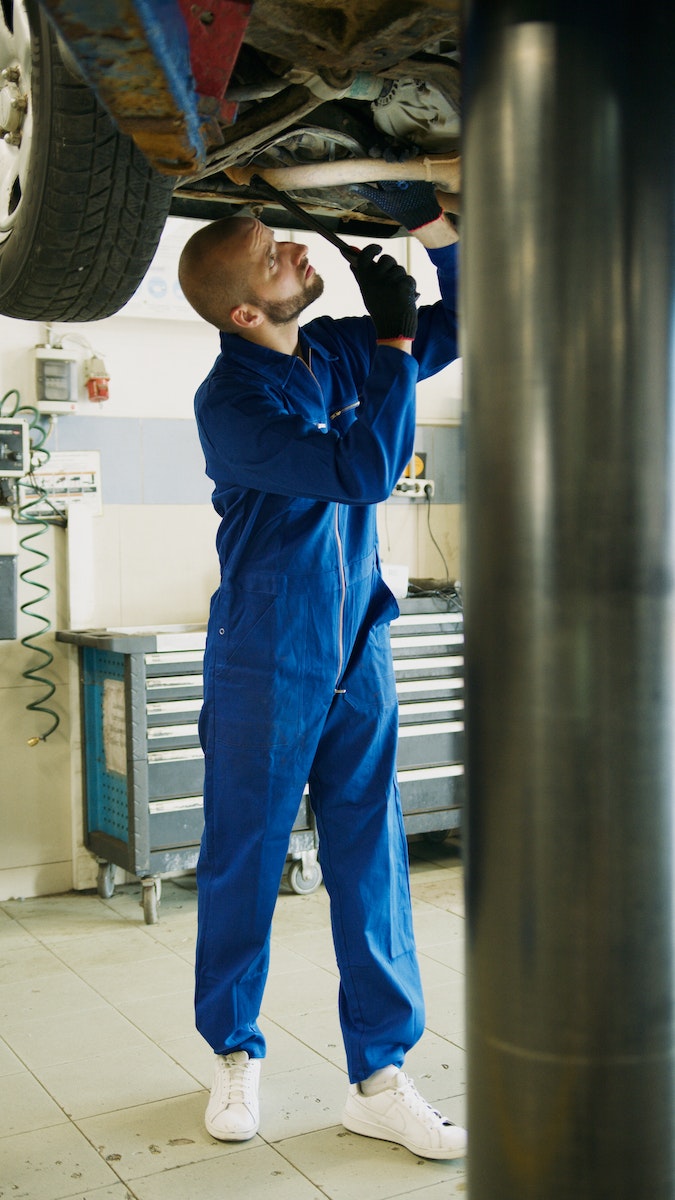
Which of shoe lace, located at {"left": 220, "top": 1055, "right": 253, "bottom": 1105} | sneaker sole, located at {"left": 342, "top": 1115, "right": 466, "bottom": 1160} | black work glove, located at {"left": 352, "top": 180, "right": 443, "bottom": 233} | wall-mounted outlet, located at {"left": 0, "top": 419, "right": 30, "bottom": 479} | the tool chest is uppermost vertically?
black work glove, located at {"left": 352, "top": 180, "right": 443, "bottom": 233}

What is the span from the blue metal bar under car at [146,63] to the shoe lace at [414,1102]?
145cm

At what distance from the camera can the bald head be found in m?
1.88

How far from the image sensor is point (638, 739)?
76 cm

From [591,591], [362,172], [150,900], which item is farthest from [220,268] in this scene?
[150,900]

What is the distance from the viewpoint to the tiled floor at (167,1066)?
5.60 ft

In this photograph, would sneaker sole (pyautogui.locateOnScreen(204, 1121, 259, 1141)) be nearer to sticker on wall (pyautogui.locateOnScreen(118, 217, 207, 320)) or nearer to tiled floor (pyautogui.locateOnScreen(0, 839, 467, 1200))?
tiled floor (pyautogui.locateOnScreen(0, 839, 467, 1200))

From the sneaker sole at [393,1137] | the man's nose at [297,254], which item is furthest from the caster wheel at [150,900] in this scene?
the man's nose at [297,254]

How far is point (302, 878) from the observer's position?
11.1 ft

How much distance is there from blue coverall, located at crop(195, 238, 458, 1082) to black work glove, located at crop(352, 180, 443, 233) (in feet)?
0.26

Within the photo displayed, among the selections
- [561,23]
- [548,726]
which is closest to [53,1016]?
[548,726]

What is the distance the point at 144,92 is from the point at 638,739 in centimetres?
71

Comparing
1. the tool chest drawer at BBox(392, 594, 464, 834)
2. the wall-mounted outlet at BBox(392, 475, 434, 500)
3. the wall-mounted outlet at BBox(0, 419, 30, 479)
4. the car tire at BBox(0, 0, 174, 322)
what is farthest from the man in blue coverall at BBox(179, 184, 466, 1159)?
the wall-mounted outlet at BBox(392, 475, 434, 500)

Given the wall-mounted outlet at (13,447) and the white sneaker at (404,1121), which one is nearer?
the white sneaker at (404,1121)

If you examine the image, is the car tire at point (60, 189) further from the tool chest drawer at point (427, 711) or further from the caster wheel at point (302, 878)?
the caster wheel at point (302, 878)
